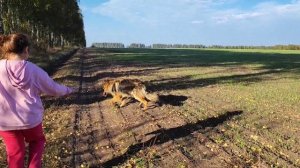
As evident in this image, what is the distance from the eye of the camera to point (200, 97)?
615 inches

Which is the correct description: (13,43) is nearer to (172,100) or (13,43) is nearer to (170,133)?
(170,133)

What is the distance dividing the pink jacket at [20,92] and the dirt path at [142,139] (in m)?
2.30

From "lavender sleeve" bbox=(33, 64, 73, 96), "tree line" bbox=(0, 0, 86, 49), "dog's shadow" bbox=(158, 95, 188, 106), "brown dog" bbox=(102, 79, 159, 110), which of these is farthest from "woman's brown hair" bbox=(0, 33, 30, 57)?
"tree line" bbox=(0, 0, 86, 49)

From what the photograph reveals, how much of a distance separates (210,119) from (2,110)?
22.1ft

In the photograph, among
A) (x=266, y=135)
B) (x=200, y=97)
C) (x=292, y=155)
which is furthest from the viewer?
(x=200, y=97)

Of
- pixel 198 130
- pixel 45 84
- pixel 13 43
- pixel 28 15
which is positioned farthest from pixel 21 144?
pixel 28 15

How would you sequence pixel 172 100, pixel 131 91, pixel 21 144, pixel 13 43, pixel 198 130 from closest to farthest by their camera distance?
1. pixel 13 43
2. pixel 21 144
3. pixel 198 130
4. pixel 131 91
5. pixel 172 100

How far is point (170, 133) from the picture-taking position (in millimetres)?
9617

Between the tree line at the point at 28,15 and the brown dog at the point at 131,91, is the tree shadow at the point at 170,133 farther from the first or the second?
the tree line at the point at 28,15

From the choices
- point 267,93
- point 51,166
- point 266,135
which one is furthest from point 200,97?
point 51,166

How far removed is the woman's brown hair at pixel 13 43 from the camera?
16.5 feet

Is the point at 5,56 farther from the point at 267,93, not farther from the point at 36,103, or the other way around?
the point at 267,93

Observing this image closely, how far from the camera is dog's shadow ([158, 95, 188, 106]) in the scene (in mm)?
13977

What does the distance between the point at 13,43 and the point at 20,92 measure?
525mm
